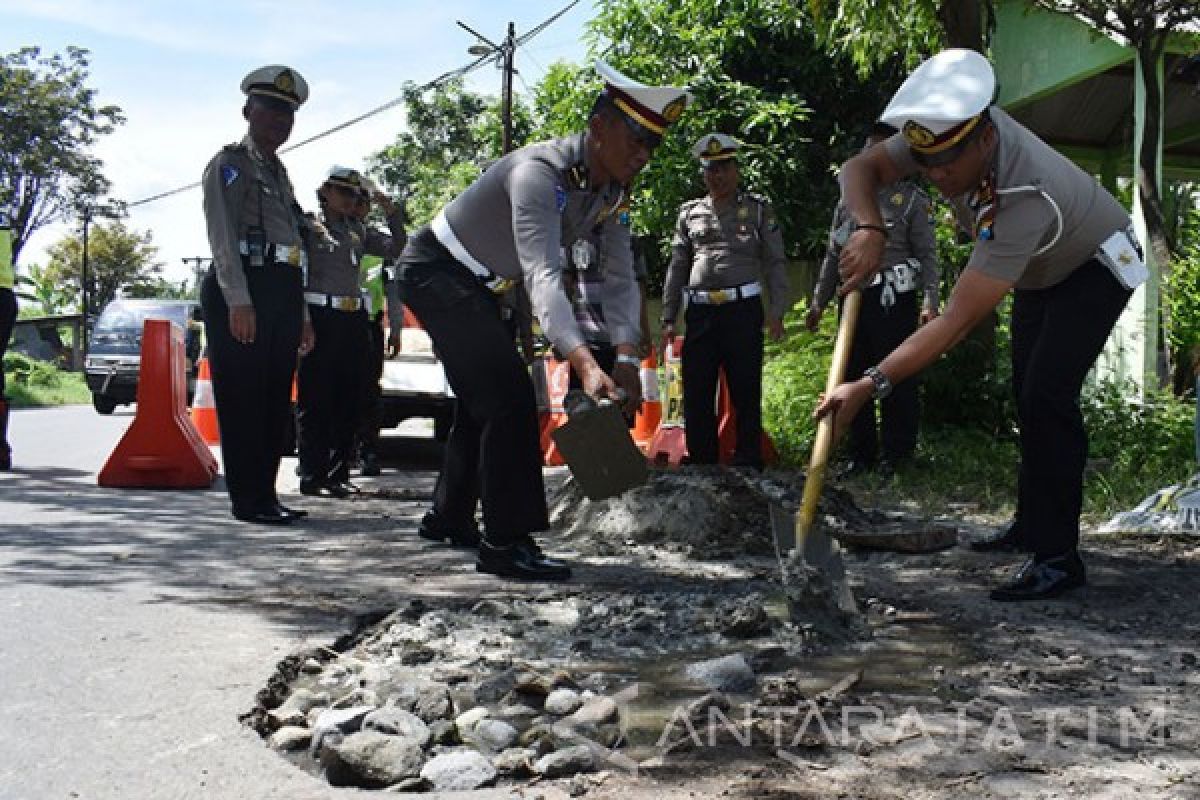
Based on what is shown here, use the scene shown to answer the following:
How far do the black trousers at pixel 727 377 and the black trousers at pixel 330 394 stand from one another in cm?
202

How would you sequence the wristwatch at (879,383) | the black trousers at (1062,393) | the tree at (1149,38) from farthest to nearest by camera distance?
the tree at (1149,38) < the black trousers at (1062,393) < the wristwatch at (879,383)

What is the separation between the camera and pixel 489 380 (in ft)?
14.3

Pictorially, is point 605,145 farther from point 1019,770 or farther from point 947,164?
point 1019,770

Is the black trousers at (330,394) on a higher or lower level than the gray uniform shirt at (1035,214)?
lower

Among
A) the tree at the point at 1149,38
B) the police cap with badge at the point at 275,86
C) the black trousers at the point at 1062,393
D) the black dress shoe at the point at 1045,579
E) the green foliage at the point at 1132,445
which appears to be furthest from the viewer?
the tree at the point at 1149,38

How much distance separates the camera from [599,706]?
8.78 feet

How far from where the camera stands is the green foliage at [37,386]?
25500 millimetres

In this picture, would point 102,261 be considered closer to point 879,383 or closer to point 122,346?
point 122,346

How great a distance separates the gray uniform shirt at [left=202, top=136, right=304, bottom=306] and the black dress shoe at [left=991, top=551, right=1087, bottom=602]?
11.4 feet

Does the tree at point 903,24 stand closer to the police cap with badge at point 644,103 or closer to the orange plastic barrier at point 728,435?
the orange plastic barrier at point 728,435

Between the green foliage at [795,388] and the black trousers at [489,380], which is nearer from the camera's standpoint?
the black trousers at [489,380]

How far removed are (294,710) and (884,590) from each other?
7.29 feet

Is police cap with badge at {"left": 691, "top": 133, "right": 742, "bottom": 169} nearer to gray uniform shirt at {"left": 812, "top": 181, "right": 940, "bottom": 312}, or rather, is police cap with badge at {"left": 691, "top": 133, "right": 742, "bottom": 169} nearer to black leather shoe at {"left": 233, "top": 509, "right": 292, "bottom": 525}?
gray uniform shirt at {"left": 812, "top": 181, "right": 940, "bottom": 312}

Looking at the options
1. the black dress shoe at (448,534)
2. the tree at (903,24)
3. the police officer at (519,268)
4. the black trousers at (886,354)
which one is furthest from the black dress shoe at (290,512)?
the tree at (903,24)
